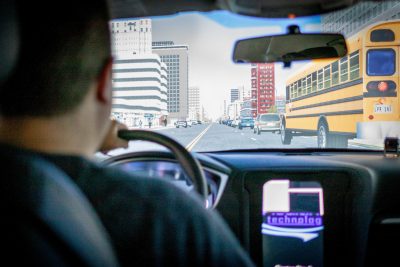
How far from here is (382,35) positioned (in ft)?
29.4

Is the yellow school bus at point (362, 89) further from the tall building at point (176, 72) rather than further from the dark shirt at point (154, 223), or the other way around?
the dark shirt at point (154, 223)

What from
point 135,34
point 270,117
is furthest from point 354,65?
point 270,117

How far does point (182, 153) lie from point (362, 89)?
8.57 metres

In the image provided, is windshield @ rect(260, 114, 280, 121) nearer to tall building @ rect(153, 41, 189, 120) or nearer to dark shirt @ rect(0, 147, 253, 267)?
tall building @ rect(153, 41, 189, 120)

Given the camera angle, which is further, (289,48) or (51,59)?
(289,48)

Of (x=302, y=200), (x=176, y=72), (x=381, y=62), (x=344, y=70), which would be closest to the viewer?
(x=302, y=200)

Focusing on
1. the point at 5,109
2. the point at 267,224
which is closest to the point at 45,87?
the point at 5,109

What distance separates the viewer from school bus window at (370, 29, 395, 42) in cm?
889

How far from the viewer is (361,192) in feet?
11.0

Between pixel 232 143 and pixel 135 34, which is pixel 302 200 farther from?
pixel 232 143

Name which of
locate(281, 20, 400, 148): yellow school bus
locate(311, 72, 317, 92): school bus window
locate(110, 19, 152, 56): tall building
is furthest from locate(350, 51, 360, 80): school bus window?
locate(110, 19, 152, 56): tall building

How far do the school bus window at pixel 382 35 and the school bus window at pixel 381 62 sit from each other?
0.22 meters

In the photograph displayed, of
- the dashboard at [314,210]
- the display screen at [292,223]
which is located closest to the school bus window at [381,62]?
the dashboard at [314,210]

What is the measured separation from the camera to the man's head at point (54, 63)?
0.91m
